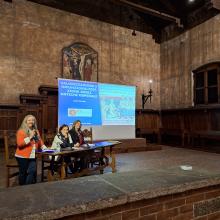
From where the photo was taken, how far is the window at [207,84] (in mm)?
7986

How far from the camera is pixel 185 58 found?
940 centimetres

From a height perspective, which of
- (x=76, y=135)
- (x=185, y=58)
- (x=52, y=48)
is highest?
(x=52, y=48)

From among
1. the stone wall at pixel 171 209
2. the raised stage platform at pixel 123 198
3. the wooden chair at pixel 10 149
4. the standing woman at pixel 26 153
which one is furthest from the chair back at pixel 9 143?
the stone wall at pixel 171 209

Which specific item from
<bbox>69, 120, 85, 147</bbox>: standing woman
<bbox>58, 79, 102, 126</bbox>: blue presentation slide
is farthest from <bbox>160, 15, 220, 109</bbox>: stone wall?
<bbox>69, 120, 85, 147</bbox>: standing woman

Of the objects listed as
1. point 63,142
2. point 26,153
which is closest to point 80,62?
point 63,142

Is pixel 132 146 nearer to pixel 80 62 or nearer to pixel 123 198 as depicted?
pixel 80 62

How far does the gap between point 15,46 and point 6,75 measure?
1.13m

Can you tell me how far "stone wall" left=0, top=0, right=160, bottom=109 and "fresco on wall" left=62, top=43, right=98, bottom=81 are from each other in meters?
0.23

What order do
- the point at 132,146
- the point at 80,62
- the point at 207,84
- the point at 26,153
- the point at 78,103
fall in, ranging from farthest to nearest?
the point at 80,62 < the point at 207,84 < the point at 132,146 < the point at 78,103 < the point at 26,153

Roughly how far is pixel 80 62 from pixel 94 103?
3123mm

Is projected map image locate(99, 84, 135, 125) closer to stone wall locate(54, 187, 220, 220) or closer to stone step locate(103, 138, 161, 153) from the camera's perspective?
stone step locate(103, 138, 161, 153)

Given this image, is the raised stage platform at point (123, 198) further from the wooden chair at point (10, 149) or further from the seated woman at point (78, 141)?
the seated woman at point (78, 141)

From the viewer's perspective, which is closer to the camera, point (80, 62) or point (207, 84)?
point (207, 84)

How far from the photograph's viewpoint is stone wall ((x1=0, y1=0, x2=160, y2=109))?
25.0ft
